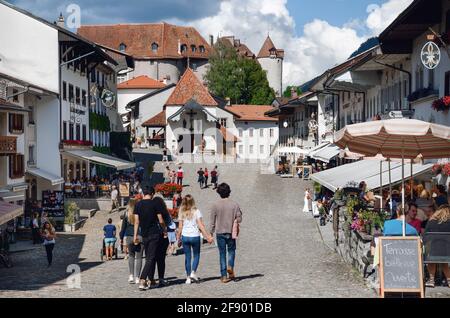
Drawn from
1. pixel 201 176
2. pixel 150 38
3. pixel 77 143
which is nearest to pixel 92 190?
pixel 77 143

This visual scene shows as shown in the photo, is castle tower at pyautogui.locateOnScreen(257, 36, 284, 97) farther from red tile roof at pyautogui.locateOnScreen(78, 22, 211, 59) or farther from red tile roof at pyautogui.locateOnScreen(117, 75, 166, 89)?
red tile roof at pyautogui.locateOnScreen(117, 75, 166, 89)

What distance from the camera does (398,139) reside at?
50.4 feet

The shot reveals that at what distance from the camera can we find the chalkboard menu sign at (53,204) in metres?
32.6

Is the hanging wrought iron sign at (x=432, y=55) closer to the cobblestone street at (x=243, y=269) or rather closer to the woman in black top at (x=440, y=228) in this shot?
the cobblestone street at (x=243, y=269)

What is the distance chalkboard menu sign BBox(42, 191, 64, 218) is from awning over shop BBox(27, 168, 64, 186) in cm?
518

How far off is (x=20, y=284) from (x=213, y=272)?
3875 millimetres

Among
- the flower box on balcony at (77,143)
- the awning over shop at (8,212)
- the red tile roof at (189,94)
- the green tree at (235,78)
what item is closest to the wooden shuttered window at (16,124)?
the flower box on balcony at (77,143)

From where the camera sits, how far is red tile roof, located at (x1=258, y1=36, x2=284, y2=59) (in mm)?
138875

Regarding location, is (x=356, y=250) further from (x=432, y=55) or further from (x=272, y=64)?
(x=272, y=64)

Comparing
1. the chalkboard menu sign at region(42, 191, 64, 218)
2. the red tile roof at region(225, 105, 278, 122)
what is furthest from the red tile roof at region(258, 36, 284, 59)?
the chalkboard menu sign at region(42, 191, 64, 218)

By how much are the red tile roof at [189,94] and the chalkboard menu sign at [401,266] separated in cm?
7059
